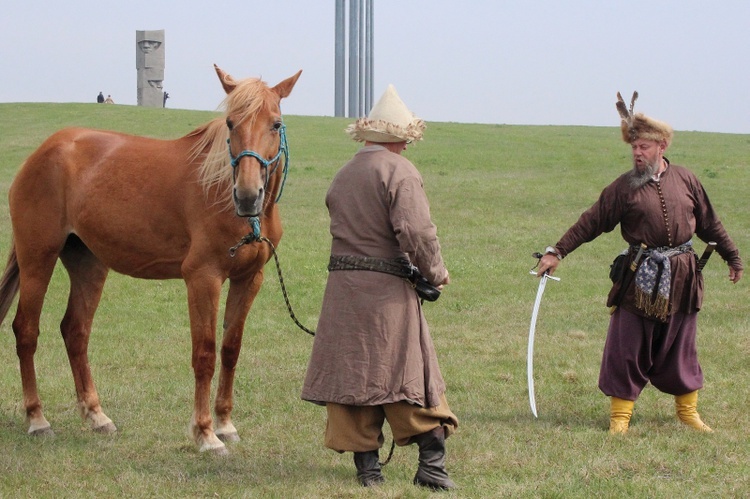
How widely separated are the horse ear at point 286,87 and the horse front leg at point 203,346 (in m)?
1.20

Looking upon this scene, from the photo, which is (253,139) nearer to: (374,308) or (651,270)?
(374,308)

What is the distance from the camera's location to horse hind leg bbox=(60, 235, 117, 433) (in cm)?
703

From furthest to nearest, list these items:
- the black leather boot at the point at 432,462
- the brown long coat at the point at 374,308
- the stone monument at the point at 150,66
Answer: the stone monument at the point at 150,66, the black leather boot at the point at 432,462, the brown long coat at the point at 374,308

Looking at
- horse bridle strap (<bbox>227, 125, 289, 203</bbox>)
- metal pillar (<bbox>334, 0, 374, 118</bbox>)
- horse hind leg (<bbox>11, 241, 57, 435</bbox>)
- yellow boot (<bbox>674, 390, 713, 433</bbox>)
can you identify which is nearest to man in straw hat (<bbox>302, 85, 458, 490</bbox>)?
horse bridle strap (<bbox>227, 125, 289, 203</bbox>)

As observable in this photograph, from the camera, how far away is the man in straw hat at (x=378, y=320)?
5.23 metres

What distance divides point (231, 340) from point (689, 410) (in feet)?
10.3

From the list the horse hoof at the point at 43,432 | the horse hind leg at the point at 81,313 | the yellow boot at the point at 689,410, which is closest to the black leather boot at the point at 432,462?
the yellow boot at the point at 689,410

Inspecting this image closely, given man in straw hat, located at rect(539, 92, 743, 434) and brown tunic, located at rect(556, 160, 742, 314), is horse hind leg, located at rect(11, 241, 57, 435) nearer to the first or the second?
man in straw hat, located at rect(539, 92, 743, 434)

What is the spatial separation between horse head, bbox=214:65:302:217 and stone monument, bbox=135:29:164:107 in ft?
135

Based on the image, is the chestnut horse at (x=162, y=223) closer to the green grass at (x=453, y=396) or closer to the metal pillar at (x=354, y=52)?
the green grass at (x=453, y=396)

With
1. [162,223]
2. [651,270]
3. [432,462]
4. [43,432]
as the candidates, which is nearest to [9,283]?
[43,432]

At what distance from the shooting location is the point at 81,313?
7234 millimetres

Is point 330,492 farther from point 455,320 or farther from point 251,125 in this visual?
point 455,320

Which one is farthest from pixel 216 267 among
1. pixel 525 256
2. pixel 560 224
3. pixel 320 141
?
pixel 320 141
